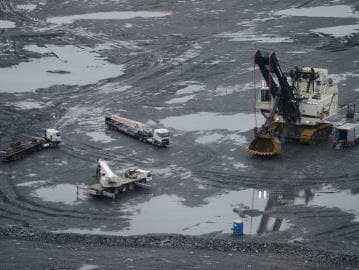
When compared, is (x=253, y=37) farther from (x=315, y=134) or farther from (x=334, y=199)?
(x=334, y=199)

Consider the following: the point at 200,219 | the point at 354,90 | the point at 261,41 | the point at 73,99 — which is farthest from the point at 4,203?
the point at 261,41

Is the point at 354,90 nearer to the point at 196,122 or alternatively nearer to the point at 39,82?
the point at 196,122

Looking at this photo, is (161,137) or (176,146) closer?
(161,137)

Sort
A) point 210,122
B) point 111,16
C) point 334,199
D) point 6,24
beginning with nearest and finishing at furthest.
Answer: point 334,199 < point 210,122 < point 6,24 < point 111,16

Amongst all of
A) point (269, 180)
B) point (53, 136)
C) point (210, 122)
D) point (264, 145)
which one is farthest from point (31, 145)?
point (269, 180)

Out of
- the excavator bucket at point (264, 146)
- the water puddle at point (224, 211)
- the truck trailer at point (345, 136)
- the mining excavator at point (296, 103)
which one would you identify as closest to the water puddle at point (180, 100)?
the mining excavator at point (296, 103)

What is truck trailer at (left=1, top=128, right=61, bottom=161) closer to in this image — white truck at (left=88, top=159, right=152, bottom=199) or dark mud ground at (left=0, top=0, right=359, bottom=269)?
dark mud ground at (left=0, top=0, right=359, bottom=269)

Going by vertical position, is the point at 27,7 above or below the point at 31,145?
above
